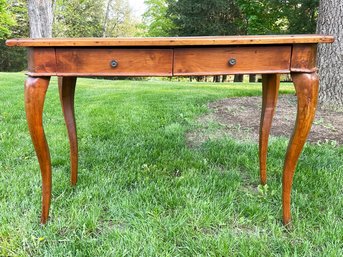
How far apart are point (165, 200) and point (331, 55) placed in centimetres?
339

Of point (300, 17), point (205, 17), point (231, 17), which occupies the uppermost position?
point (231, 17)

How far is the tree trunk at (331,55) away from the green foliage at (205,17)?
12260mm

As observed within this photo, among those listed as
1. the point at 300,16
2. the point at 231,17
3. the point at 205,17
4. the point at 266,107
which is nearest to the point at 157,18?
the point at 205,17

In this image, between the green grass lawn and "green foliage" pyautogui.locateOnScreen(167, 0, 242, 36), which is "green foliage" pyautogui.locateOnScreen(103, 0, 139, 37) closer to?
"green foliage" pyautogui.locateOnScreen(167, 0, 242, 36)

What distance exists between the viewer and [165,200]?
202 cm

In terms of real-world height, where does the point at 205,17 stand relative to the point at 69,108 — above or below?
above

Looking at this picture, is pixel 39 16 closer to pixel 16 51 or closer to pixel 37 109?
pixel 37 109

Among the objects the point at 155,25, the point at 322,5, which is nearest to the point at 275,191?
the point at 322,5

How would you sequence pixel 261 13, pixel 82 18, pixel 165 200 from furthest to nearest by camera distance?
pixel 82 18 → pixel 261 13 → pixel 165 200

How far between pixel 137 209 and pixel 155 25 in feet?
68.9

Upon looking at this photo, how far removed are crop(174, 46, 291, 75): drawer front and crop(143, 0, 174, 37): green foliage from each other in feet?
64.8

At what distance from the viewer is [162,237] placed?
1.67 m

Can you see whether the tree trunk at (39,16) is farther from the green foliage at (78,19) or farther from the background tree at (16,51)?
the green foliage at (78,19)

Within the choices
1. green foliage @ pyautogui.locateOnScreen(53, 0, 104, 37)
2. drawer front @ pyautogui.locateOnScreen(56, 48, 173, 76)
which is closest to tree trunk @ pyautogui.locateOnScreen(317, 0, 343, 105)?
drawer front @ pyautogui.locateOnScreen(56, 48, 173, 76)
